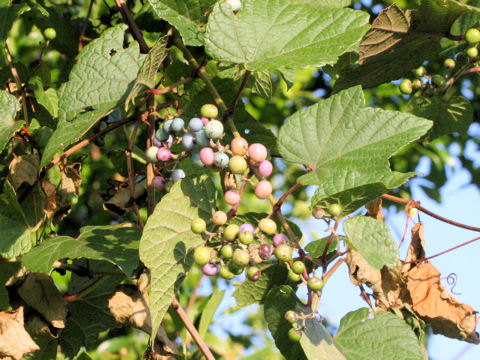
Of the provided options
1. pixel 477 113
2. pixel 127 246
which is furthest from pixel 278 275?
pixel 477 113

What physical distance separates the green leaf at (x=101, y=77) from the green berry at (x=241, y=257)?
16.0 inches

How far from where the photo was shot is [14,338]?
1176 mm

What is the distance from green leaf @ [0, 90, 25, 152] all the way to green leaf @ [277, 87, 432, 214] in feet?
1.77

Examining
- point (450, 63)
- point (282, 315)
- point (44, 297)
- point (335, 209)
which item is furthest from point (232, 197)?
point (450, 63)

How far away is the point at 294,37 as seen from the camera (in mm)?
1071

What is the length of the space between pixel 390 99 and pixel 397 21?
1578 mm

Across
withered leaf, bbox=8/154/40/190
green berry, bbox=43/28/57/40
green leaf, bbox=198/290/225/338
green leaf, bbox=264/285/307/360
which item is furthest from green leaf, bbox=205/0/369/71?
green leaf, bbox=198/290/225/338

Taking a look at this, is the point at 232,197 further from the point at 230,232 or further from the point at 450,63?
the point at 450,63

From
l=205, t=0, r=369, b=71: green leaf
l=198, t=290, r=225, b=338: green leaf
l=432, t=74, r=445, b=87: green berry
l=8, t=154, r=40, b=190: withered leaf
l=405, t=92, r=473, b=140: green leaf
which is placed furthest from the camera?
l=198, t=290, r=225, b=338: green leaf

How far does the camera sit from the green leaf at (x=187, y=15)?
117 cm

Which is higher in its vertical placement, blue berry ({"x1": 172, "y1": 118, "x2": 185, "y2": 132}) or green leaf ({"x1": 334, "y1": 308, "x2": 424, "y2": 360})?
blue berry ({"x1": 172, "y1": 118, "x2": 185, "y2": 132})

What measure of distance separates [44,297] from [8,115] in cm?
39

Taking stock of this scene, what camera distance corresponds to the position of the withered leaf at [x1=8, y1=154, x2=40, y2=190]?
1290 mm

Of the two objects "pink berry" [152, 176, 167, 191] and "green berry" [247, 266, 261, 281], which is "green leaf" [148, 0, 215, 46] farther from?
"green berry" [247, 266, 261, 281]
